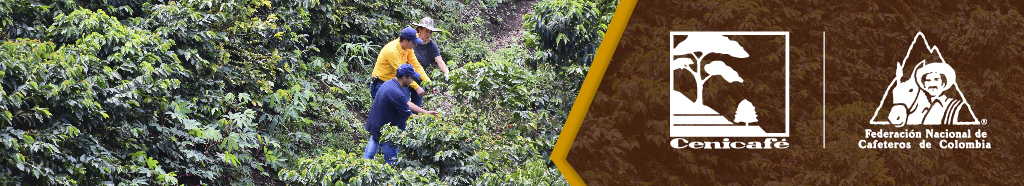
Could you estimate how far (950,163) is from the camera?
5434 millimetres

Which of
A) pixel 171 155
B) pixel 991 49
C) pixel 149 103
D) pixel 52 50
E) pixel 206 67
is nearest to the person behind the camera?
pixel 991 49

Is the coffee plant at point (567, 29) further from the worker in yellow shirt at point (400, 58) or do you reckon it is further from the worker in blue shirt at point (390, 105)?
the worker in yellow shirt at point (400, 58)

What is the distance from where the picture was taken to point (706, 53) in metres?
5.39

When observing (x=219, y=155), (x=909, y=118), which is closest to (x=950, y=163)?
(x=909, y=118)

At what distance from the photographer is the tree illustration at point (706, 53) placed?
17.7 feet

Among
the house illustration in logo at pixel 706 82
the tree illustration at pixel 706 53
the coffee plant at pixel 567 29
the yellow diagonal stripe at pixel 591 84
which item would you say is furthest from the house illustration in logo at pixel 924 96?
the coffee plant at pixel 567 29

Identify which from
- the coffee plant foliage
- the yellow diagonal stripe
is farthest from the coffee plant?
the yellow diagonal stripe

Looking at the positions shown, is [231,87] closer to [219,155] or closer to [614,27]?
[219,155]

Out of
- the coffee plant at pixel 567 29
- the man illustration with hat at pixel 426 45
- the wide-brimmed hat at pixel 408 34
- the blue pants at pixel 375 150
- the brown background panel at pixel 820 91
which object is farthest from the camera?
the man illustration with hat at pixel 426 45

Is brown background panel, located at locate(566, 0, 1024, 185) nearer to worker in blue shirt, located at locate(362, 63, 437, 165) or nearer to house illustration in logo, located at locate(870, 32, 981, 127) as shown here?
house illustration in logo, located at locate(870, 32, 981, 127)

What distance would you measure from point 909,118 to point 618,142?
71.6 inches

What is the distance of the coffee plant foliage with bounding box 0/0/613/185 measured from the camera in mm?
6129

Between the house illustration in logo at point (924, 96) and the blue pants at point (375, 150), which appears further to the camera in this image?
the blue pants at point (375, 150)

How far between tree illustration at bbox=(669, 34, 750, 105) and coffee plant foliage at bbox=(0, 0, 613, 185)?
1170 millimetres
